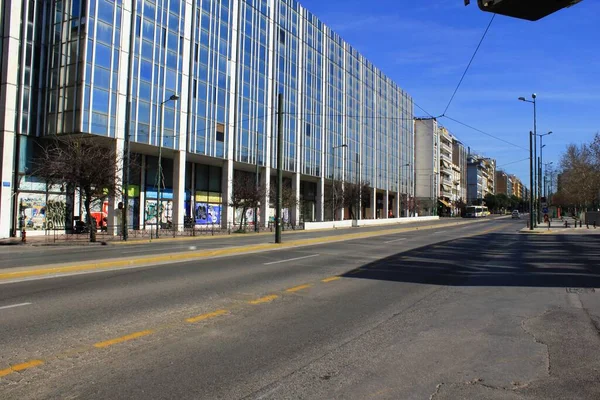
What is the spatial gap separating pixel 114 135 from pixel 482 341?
3264 cm

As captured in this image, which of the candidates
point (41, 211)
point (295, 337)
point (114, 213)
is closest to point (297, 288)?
point (295, 337)

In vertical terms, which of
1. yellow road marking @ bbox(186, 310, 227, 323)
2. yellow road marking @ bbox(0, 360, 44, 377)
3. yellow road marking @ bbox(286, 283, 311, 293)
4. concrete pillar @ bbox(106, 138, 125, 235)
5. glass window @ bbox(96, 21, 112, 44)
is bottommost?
yellow road marking @ bbox(0, 360, 44, 377)

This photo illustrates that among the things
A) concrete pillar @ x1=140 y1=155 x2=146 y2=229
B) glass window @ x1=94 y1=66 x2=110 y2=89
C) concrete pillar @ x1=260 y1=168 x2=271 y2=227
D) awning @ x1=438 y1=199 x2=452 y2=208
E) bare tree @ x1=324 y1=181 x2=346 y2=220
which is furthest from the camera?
awning @ x1=438 y1=199 x2=452 y2=208

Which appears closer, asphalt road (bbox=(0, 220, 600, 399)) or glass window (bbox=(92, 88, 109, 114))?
asphalt road (bbox=(0, 220, 600, 399))

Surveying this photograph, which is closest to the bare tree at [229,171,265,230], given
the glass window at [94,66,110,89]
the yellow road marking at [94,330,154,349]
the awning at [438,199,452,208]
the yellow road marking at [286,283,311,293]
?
the glass window at [94,66,110,89]

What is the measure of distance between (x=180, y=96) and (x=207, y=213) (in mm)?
13869

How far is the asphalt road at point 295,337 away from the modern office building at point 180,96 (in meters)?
23.4

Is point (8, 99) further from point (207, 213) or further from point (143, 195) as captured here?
point (207, 213)

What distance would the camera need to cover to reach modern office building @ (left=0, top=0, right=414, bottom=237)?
32.1 m

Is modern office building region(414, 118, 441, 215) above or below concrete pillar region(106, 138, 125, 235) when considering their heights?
above

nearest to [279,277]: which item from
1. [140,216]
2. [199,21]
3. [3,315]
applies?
[3,315]

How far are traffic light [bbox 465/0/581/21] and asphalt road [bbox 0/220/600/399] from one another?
12.8 feet

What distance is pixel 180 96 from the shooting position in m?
39.7

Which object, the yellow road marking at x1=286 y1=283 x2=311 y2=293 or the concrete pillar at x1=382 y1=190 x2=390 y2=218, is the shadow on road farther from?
the concrete pillar at x1=382 y1=190 x2=390 y2=218
